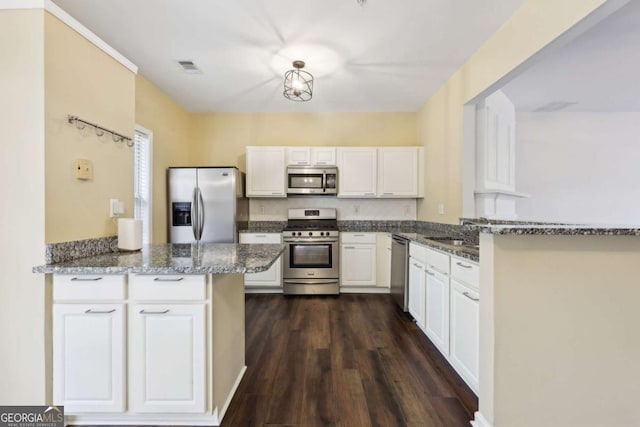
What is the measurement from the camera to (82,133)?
1759mm

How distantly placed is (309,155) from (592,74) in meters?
3.41

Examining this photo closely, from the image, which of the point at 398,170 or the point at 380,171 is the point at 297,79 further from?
the point at 398,170

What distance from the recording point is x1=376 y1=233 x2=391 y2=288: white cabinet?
13.2 ft

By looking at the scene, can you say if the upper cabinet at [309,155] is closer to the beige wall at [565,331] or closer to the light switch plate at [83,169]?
the light switch plate at [83,169]

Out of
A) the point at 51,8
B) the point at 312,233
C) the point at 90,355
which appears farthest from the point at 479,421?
the point at 51,8

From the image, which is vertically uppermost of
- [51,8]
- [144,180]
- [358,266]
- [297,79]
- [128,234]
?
[297,79]

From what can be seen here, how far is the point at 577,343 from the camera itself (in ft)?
4.78

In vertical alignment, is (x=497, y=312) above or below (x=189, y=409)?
above

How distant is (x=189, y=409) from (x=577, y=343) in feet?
6.94

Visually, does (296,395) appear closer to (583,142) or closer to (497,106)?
(497,106)

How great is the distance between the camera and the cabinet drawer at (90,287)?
1.50 meters

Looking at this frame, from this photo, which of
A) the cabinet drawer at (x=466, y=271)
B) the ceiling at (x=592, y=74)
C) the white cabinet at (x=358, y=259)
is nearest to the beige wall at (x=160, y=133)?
the white cabinet at (x=358, y=259)

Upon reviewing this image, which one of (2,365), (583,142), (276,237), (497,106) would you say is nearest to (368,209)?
(276,237)

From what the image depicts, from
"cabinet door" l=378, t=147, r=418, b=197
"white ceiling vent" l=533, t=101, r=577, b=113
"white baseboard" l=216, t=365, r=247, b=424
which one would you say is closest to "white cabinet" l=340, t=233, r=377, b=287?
"cabinet door" l=378, t=147, r=418, b=197
